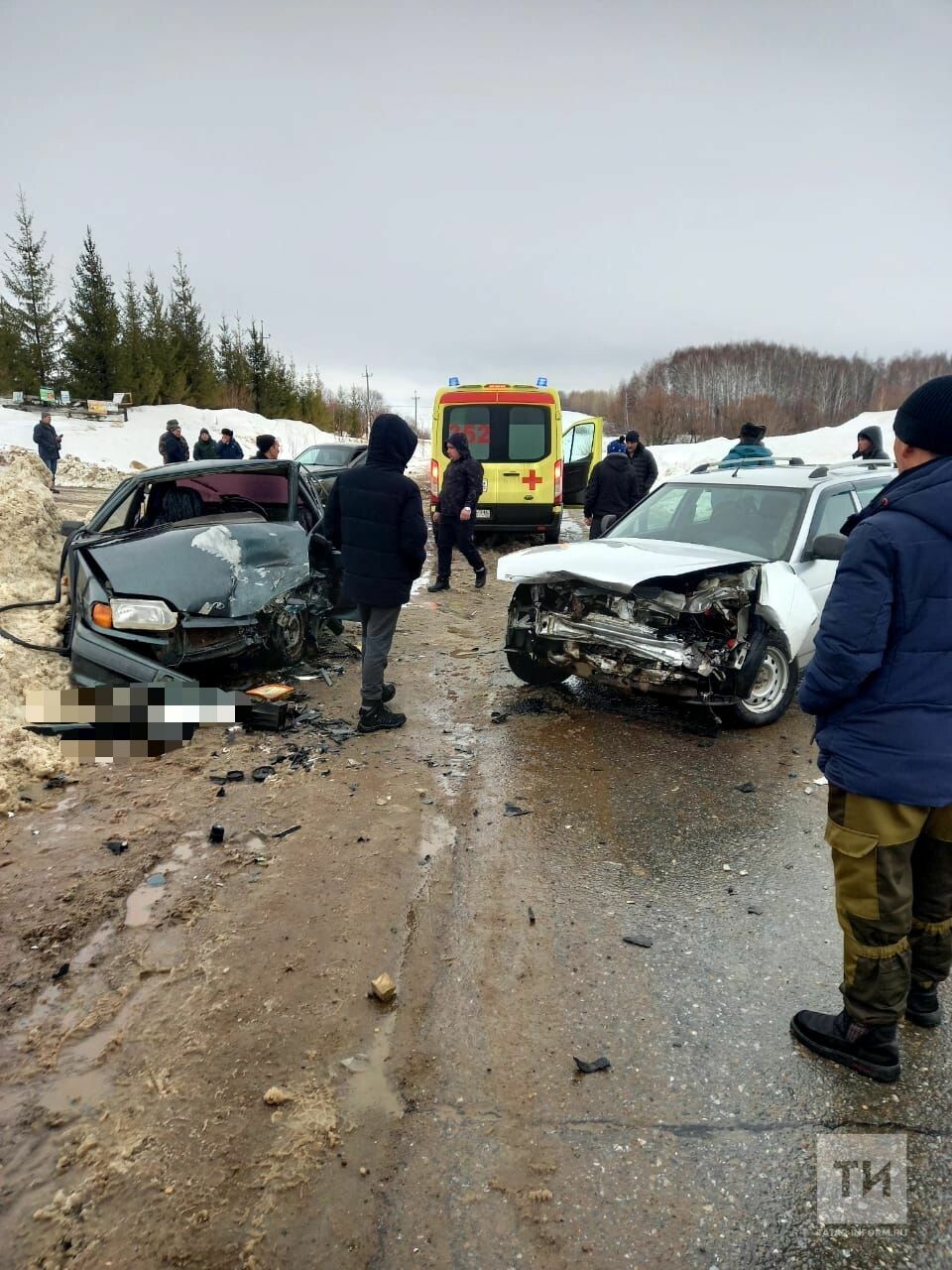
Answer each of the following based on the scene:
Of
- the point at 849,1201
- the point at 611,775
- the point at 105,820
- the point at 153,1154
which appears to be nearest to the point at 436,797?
the point at 611,775

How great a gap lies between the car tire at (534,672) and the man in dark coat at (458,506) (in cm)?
393

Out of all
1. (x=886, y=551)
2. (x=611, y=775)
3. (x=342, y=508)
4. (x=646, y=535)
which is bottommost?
(x=611, y=775)

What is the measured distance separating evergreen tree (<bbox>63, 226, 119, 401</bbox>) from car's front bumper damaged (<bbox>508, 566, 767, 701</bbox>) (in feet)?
123

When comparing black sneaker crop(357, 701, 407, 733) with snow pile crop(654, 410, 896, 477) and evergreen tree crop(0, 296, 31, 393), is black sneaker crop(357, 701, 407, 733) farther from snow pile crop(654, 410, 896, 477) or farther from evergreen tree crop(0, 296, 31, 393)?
evergreen tree crop(0, 296, 31, 393)

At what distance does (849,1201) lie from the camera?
1.88 m

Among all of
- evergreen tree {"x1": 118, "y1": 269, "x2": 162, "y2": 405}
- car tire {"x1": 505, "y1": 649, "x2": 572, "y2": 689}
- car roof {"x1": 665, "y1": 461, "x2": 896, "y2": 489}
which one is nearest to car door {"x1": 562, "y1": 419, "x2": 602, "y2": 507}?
car roof {"x1": 665, "y1": 461, "x2": 896, "y2": 489}

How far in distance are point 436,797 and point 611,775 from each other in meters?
1.08

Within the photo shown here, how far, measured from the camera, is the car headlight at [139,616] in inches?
187

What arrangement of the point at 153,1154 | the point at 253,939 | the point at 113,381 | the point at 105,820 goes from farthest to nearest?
1. the point at 113,381
2. the point at 105,820
3. the point at 253,939
4. the point at 153,1154

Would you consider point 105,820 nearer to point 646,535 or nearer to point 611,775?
point 611,775

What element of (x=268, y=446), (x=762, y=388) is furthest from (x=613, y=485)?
(x=762, y=388)

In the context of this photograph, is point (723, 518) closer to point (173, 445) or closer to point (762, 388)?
point (173, 445)

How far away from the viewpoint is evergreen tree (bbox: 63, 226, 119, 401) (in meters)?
34.6

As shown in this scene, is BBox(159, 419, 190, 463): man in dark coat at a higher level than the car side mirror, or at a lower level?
lower
